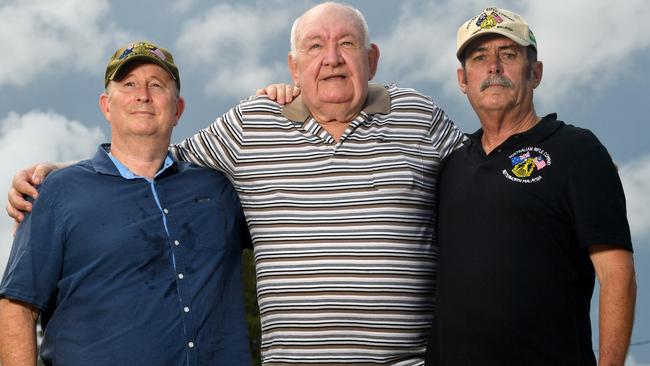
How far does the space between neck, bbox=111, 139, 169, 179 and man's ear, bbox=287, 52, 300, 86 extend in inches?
44.8

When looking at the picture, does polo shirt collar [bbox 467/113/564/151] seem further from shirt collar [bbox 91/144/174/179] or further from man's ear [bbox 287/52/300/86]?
shirt collar [bbox 91/144/174/179]

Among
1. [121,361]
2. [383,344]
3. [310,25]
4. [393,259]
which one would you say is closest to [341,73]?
[310,25]

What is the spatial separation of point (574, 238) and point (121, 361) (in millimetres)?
2782

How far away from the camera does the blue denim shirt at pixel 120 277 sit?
504 centimetres

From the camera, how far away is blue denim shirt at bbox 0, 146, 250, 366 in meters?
5.04

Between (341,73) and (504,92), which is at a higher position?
(341,73)

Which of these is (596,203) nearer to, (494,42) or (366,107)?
(494,42)

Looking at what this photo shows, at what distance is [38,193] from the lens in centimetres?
526

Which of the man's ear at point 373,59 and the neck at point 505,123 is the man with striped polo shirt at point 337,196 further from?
the neck at point 505,123

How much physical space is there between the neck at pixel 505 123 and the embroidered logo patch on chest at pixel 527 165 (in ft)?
0.86

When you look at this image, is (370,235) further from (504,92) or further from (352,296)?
(504,92)

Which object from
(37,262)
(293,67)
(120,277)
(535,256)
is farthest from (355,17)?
(37,262)

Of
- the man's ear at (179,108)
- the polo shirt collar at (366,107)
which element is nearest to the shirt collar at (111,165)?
the man's ear at (179,108)

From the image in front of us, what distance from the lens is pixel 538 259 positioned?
4840 mm
